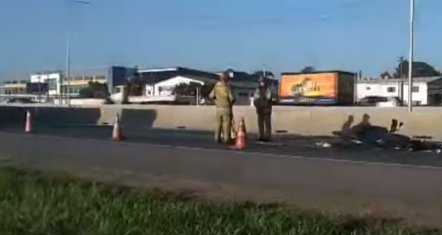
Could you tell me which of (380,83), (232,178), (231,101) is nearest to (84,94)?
(380,83)

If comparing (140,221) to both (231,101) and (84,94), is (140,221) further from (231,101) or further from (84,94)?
(84,94)

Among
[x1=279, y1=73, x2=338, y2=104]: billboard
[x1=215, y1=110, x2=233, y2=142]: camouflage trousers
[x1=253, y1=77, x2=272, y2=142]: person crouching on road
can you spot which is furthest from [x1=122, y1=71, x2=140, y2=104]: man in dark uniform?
[x1=215, y1=110, x2=233, y2=142]: camouflage trousers

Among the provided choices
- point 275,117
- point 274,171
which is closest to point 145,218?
point 274,171

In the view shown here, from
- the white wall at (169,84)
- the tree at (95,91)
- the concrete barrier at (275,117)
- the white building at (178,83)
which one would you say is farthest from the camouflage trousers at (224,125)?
the tree at (95,91)

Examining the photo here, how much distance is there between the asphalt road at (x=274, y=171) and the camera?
29.1 ft

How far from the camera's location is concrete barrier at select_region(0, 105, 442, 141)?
2308 cm

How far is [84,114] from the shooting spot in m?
36.4

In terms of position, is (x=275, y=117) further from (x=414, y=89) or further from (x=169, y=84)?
(x=414, y=89)

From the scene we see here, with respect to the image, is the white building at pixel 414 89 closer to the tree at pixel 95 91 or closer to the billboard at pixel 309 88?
the billboard at pixel 309 88

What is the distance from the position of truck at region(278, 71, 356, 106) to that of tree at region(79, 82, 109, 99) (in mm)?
35785

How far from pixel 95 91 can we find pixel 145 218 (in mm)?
93414

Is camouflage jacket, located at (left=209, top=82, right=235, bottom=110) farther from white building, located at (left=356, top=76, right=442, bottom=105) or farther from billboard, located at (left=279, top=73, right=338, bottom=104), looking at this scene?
white building, located at (left=356, top=76, right=442, bottom=105)

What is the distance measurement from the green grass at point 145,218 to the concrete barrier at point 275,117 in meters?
16.3

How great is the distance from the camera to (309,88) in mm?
64000
